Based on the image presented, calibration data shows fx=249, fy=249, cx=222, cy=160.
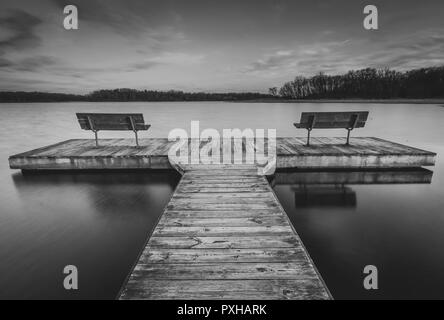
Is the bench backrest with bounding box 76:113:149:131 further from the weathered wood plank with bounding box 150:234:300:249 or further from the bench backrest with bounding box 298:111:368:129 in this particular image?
the weathered wood plank with bounding box 150:234:300:249

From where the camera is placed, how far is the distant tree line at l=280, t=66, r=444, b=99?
77562mm

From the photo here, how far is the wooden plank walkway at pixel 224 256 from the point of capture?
247cm

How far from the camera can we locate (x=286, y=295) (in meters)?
2.40

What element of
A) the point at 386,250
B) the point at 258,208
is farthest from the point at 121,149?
the point at 386,250

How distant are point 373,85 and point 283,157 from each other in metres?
97.3

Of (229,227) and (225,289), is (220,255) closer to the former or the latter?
(225,289)

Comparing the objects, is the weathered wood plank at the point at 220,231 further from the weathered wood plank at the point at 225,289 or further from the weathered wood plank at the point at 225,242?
the weathered wood plank at the point at 225,289

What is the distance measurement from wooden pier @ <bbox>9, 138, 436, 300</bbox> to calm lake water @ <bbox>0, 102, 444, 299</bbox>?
660mm

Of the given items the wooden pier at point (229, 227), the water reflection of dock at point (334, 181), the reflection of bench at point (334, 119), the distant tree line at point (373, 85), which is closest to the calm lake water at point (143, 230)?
the water reflection of dock at point (334, 181)

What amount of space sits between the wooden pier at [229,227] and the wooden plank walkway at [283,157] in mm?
29

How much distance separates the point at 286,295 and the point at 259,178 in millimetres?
3410

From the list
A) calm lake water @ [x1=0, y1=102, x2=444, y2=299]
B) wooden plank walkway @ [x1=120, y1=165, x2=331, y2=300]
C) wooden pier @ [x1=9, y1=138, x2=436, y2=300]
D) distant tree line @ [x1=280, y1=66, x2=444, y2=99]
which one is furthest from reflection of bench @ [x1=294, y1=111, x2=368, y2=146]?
distant tree line @ [x1=280, y1=66, x2=444, y2=99]

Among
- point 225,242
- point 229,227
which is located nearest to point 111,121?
point 229,227

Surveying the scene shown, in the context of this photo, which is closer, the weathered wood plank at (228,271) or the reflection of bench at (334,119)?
the weathered wood plank at (228,271)
